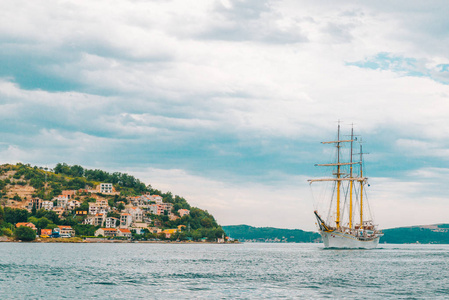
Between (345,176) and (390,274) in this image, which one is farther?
(345,176)

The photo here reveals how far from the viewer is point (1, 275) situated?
64.1 meters

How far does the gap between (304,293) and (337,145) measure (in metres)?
134

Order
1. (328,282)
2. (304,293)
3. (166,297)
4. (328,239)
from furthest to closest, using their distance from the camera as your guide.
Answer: (328,239) < (328,282) < (304,293) < (166,297)

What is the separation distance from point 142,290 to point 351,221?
5500 inches

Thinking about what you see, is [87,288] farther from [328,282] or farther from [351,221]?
[351,221]

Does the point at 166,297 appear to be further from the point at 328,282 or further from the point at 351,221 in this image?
the point at 351,221

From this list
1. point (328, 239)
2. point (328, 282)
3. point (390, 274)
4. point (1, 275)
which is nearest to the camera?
point (328, 282)

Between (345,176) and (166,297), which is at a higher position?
(345,176)

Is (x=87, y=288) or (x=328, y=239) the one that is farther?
(x=328, y=239)

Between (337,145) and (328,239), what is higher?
(337,145)

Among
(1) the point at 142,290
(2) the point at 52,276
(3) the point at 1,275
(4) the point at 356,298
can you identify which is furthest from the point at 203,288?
(3) the point at 1,275

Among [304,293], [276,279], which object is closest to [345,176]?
[276,279]

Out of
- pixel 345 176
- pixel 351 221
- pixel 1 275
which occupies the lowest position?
pixel 1 275

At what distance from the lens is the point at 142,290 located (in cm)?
5125
